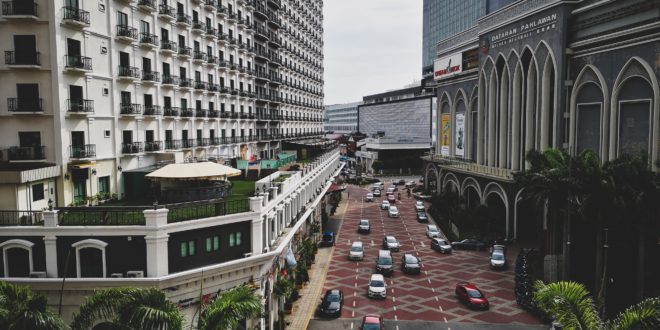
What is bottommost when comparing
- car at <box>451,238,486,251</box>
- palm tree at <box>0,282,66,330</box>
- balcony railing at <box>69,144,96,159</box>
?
car at <box>451,238,486,251</box>

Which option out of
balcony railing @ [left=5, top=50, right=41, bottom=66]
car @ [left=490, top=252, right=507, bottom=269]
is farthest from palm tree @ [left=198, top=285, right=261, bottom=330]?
car @ [left=490, top=252, right=507, bottom=269]

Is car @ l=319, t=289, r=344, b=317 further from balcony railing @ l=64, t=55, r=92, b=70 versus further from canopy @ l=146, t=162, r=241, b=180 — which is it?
balcony railing @ l=64, t=55, r=92, b=70

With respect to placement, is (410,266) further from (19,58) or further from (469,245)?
(19,58)

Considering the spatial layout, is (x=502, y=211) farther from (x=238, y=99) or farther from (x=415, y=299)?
(x=238, y=99)

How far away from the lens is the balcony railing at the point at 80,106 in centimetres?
3105

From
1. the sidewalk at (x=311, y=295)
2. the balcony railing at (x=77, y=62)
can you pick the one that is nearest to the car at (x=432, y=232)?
the sidewalk at (x=311, y=295)

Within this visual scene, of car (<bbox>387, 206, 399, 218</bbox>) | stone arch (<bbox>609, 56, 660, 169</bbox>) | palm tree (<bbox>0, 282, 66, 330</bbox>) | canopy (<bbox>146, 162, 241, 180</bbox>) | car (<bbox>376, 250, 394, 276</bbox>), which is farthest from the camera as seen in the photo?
car (<bbox>387, 206, 399, 218</bbox>)

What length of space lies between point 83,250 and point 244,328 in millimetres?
9124

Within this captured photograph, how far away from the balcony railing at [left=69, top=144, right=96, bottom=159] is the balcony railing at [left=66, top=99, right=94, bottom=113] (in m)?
2.28

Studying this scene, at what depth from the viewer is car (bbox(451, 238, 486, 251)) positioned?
55406 millimetres

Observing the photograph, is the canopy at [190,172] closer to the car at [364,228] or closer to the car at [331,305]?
the car at [331,305]

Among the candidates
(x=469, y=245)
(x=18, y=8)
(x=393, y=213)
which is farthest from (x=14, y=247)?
(x=393, y=213)

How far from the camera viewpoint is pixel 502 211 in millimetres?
62625

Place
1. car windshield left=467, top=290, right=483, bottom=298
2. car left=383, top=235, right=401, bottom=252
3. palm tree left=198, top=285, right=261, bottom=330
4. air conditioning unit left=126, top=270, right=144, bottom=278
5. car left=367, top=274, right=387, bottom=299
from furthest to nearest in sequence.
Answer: car left=383, top=235, right=401, bottom=252, car left=367, top=274, right=387, bottom=299, car windshield left=467, top=290, right=483, bottom=298, air conditioning unit left=126, top=270, right=144, bottom=278, palm tree left=198, top=285, right=261, bottom=330
